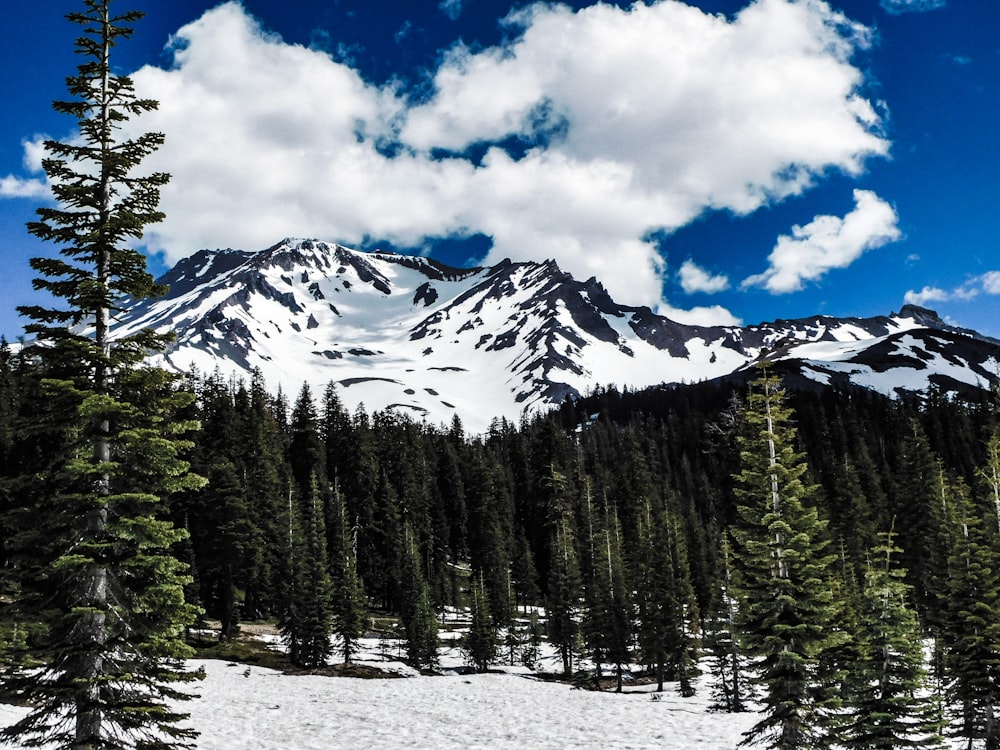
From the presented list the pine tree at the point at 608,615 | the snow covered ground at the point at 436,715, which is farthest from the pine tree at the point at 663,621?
the snow covered ground at the point at 436,715

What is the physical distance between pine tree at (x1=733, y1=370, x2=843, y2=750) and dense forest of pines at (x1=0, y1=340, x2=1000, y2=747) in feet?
0.25

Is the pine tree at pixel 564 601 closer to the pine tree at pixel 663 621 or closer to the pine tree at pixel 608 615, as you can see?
the pine tree at pixel 608 615

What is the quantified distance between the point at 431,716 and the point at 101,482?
26.1m

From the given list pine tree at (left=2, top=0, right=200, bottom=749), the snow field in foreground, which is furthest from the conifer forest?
the snow field in foreground

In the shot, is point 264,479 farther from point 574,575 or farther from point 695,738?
point 695,738

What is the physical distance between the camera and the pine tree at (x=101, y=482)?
41.9 feet

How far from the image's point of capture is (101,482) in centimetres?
1363

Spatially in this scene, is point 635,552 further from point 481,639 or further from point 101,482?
point 101,482

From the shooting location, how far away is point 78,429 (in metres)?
13.8

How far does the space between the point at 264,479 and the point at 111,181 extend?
58314 millimetres

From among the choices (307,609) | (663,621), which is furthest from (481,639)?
(663,621)

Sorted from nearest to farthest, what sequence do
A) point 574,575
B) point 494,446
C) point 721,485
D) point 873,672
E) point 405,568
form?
point 873,672, point 574,575, point 405,568, point 721,485, point 494,446

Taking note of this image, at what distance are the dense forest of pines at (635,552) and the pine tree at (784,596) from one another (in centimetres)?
8

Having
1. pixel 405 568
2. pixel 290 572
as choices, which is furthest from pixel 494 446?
pixel 290 572
